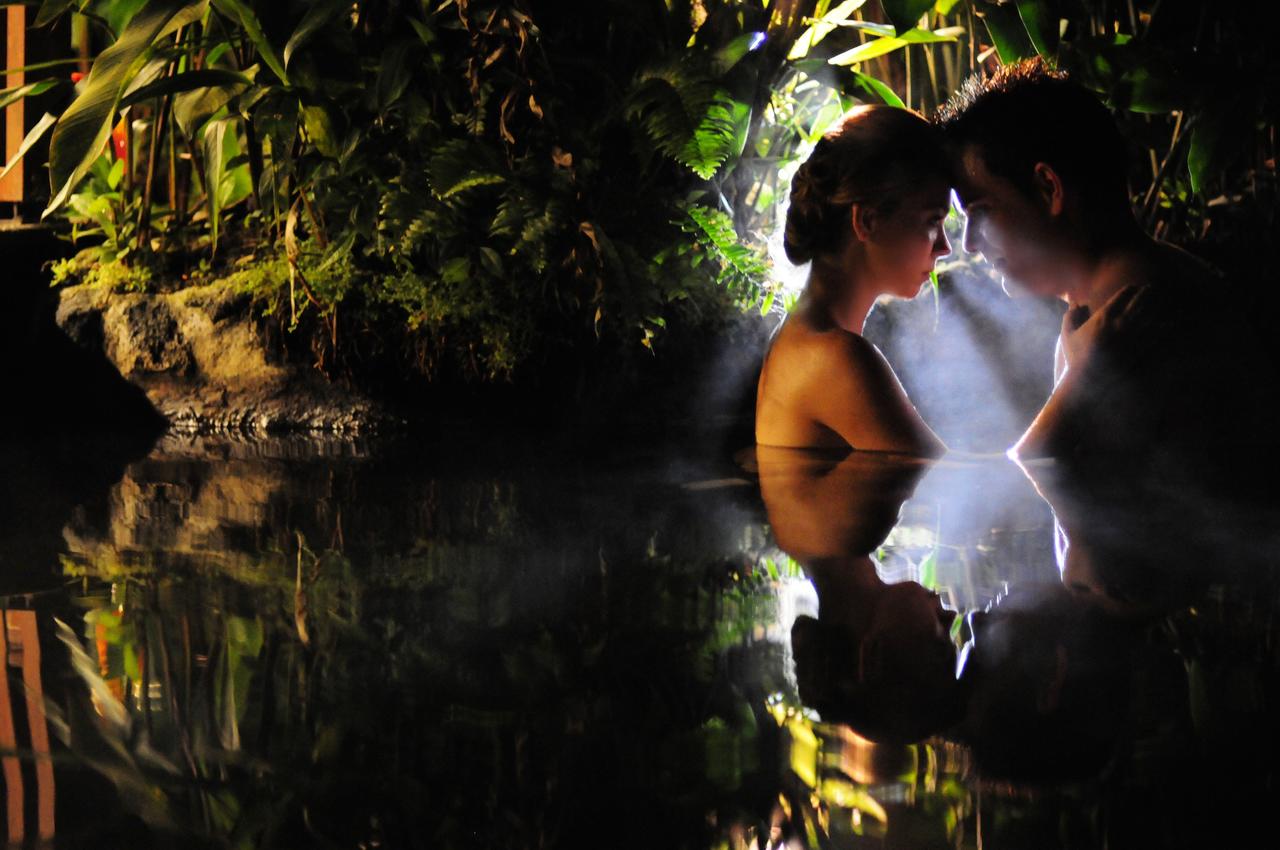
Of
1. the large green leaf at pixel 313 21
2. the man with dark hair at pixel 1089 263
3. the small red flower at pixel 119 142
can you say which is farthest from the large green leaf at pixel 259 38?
the man with dark hair at pixel 1089 263

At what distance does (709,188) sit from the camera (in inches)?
118

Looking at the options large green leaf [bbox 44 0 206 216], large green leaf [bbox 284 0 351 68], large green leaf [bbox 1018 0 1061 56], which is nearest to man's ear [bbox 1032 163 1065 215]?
large green leaf [bbox 1018 0 1061 56]

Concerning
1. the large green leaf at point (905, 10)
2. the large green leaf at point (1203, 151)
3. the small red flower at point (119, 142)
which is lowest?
the large green leaf at point (1203, 151)

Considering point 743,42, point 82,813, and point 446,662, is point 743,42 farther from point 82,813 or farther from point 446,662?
point 82,813

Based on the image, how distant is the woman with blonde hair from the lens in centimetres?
208

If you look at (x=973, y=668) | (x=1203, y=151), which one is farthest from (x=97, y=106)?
(x=1203, y=151)

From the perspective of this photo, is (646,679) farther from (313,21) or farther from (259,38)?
(259,38)

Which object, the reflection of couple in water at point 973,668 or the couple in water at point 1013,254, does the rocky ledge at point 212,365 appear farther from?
the reflection of couple in water at point 973,668

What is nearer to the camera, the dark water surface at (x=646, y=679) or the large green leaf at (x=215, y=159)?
the dark water surface at (x=646, y=679)

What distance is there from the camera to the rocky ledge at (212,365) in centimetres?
303

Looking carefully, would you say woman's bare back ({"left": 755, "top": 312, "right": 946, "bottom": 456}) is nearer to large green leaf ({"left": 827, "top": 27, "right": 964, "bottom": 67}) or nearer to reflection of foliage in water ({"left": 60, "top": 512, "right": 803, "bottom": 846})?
reflection of foliage in water ({"left": 60, "top": 512, "right": 803, "bottom": 846})

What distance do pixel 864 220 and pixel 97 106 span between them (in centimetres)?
176

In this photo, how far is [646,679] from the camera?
841 mm

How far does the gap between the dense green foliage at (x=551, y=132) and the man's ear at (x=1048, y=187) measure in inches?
19.2
